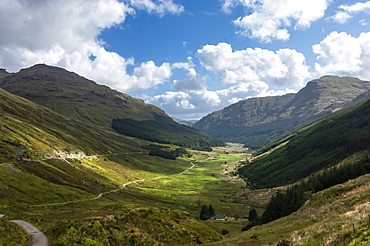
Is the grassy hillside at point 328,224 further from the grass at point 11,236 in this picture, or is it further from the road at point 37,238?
the grass at point 11,236

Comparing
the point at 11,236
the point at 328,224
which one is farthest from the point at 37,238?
the point at 328,224

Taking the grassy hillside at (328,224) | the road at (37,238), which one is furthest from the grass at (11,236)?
the grassy hillside at (328,224)

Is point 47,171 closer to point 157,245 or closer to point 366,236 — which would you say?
point 157,245

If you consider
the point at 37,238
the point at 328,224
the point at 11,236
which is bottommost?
the point at 37,238

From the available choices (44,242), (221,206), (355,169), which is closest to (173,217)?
(44,242)

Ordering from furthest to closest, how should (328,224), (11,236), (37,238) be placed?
(37,238), (11,236), (328,224)

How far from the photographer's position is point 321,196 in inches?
2399

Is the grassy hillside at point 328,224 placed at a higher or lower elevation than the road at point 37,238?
higher

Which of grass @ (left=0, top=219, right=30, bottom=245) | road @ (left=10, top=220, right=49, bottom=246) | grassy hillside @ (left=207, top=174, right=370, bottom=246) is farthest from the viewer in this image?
road @ (left=10, top=220, right=49, bottom=246)

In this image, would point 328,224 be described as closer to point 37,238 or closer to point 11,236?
point 37,238

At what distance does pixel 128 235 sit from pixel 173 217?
81.7ft

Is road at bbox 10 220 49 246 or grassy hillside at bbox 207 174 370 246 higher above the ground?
grassy hillside at bbox 207 174 370 246

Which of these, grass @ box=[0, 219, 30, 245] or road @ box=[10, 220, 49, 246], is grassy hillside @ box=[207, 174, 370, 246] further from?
grass @ box=[0, 219, 30, 245]

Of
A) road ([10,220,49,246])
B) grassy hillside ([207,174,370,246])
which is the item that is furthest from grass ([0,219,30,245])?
grassy hillside ([207,174,370,246])
